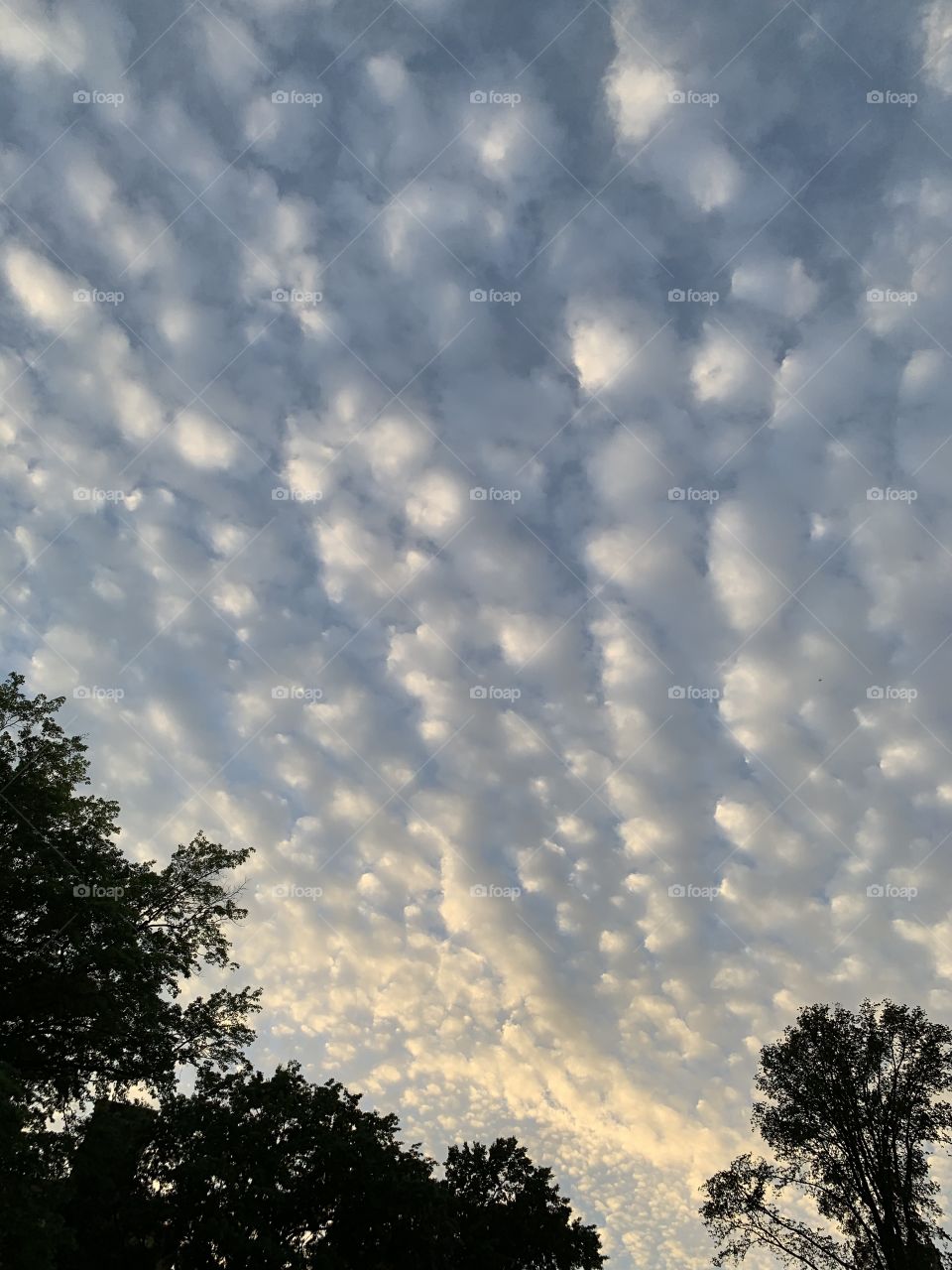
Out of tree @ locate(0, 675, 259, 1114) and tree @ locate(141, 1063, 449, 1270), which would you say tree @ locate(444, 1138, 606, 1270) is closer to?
tree @ locate(141, 1063, 449, 1270)

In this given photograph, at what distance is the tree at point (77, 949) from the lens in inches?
845

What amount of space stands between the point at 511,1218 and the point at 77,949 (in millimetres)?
23056

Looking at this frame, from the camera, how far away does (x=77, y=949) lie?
21000 mm

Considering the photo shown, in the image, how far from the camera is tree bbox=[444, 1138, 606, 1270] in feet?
94.6

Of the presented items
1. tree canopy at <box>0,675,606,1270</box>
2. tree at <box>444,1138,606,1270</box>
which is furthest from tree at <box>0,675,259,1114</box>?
tree at <box>444,1138,606,1270</box>

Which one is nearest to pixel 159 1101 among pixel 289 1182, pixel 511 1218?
pixel 289 1182

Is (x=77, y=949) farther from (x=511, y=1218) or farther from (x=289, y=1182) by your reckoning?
(x=511, y=1218)

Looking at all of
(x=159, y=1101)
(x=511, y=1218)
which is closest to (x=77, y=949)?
(x=159, y=1101)

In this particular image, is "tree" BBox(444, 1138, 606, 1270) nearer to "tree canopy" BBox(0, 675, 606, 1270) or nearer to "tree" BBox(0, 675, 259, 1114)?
"tree canopy" BBox(0, 675, 606, 1270)

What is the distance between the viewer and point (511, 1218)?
30.2 m

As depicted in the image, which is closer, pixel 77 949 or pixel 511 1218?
pixel 77 949

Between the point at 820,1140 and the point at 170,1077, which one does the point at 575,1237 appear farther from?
the point at 170,1077

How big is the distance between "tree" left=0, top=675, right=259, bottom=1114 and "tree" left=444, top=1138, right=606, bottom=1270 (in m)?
13.7

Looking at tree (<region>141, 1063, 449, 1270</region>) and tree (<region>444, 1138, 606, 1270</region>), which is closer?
tree (<region>141, 1063, 449, 1270</region>)
